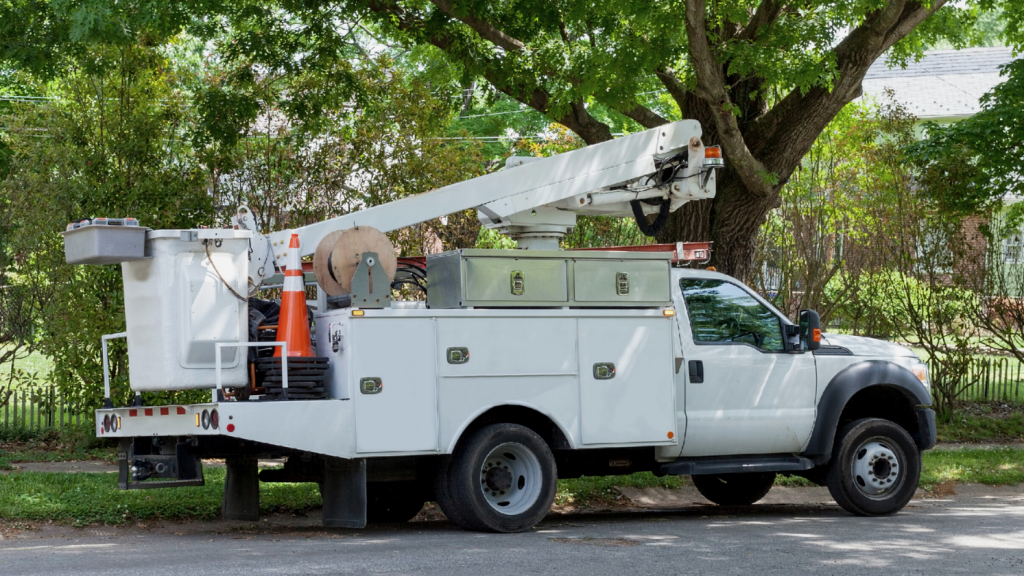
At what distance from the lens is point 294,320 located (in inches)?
319

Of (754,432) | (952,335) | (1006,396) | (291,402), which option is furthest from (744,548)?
(1006,396)

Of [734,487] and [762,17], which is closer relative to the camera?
[734,487]

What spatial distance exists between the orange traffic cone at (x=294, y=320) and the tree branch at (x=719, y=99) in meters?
4.95

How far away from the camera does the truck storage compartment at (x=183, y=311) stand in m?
7.59

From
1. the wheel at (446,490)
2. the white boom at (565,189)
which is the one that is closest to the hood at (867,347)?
the white boom at (565,189)

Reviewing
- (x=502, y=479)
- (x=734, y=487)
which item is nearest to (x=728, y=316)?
(x=734, y=487)

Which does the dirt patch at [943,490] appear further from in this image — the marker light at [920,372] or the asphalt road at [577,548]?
the marker light at [920,372]

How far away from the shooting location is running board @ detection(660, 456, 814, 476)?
9.22m

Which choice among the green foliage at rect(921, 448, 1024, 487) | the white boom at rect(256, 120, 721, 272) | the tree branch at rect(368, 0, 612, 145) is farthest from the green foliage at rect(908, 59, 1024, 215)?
the white boom at rect(256, 120, 721, 272)

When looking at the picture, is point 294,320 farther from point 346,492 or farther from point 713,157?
point 713,157

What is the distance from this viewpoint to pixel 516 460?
28.3 feet

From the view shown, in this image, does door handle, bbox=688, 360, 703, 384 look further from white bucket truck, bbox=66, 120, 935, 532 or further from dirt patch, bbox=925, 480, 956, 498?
dirt patch, bbox=925, 480, 956, 498

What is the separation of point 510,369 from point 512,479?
0.88 metres

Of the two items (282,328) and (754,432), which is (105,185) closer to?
(282,328)
